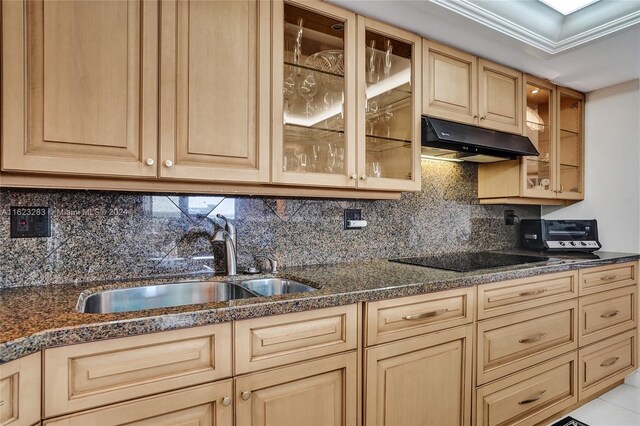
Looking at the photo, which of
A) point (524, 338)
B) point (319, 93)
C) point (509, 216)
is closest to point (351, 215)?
point (319, 93)

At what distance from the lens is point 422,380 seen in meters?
1.45

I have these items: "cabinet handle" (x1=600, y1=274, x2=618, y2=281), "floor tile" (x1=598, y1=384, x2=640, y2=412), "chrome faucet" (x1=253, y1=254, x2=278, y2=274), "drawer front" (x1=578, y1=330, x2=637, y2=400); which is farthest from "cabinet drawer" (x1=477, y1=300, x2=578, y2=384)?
"chrome faucet" (x1=253, y1=254, x2=278, y2=274)

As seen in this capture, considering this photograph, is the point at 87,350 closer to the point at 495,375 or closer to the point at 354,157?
the point at 354,157

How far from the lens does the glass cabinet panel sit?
2.70 meters

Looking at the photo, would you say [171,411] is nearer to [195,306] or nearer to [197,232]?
[195,306]

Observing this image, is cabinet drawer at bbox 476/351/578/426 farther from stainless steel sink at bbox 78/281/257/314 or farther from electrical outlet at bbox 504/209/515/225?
stainless steel sink at bbox 78/281/257/314

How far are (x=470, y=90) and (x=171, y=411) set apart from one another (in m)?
2.12

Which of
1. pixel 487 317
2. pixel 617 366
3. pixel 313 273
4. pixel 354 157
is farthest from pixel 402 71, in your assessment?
pixel 617 366

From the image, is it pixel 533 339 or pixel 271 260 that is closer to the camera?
pixel 271 260

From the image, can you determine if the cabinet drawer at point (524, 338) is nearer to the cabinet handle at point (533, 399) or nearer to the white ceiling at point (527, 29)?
the cabinet handle at point (533, 399)

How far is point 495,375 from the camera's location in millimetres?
1689

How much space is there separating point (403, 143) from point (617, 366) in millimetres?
2143

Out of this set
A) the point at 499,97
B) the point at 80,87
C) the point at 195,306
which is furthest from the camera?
the point at 499,97

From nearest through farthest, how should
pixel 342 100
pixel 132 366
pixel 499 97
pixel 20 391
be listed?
pixel 20 391, pixel 132 366, pixel 342 100, pixel 499 97
